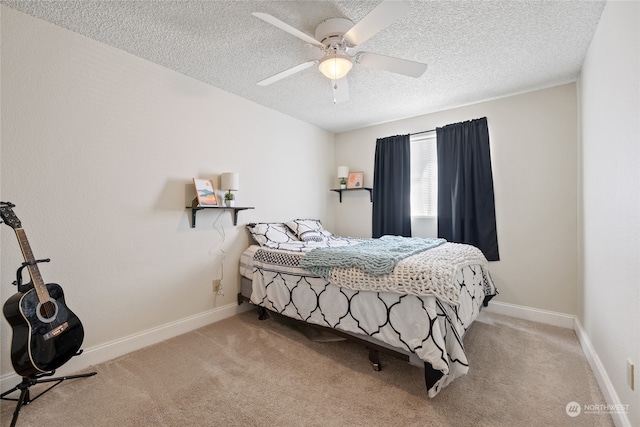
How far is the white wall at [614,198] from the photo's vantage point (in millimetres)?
1234

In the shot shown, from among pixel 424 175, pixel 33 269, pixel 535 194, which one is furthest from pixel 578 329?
pixel 33 269

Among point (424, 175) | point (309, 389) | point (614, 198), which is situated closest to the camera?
point (614, 198)

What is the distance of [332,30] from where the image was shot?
1.74m

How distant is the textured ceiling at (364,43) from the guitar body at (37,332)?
178cm

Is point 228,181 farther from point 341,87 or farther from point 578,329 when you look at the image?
point 578,329

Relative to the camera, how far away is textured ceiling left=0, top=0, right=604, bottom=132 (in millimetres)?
1671

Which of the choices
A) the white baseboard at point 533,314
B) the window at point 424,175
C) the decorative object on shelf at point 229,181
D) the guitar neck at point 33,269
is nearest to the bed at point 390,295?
the white baseboard at point 533,314

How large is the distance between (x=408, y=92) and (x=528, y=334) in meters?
2.57

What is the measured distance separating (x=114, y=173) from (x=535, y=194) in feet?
12.6

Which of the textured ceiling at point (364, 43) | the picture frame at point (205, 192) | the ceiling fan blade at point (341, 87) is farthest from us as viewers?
the picture frame at point (205, 192)

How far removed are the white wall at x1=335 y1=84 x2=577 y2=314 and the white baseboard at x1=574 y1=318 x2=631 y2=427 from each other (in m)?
0.53

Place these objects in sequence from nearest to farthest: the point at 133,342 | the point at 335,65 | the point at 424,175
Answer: the point at 335,65 < the point at 133,342 < the point at 424,175

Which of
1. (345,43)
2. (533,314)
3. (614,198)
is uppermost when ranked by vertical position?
(345,43)

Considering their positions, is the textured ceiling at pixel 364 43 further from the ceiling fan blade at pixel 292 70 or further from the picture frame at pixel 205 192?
the picture frame at pixel 205 192
